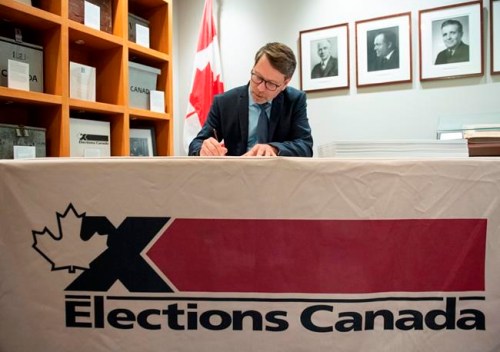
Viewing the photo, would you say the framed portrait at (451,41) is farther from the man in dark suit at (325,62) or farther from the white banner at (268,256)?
the white banner at (268,256)

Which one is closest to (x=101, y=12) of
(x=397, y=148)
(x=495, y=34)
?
(x=397, y=148)

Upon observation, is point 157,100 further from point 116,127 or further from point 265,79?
point 265,79

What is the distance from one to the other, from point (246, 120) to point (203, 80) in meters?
1.31

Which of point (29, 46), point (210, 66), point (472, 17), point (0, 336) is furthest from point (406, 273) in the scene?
point (210, 66)

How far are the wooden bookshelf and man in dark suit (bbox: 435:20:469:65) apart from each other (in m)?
1.62

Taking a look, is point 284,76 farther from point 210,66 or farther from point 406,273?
point 210,66

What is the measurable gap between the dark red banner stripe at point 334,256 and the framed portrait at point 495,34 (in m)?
1.89

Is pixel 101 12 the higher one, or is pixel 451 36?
pixel 101 12

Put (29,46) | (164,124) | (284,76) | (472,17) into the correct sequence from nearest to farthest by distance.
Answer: (284,76) → (29,46) → (472,17) → (164,124)

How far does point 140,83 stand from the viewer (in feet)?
7.63

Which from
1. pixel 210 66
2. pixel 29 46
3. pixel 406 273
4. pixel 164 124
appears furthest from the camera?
pixel 210 66

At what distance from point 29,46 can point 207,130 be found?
92 centimetres

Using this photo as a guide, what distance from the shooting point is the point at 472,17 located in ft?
6.79

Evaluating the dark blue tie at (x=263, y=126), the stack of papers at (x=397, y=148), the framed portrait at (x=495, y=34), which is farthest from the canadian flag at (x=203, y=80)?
the stack of papers at (x=397, y=148)
